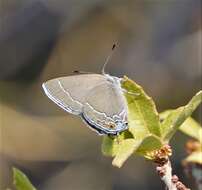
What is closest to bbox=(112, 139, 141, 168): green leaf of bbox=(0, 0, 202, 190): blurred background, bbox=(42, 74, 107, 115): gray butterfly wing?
bbox=(42, 74, 107, 115): gray butterfly wing

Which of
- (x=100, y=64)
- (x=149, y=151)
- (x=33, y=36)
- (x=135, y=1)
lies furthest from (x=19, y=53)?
(x=149, y=151)

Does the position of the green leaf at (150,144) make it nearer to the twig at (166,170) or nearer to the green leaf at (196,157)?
the twig at (166,170)

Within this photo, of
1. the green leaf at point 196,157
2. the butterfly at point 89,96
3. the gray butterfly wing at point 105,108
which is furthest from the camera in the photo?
the green leaf at point 196,157

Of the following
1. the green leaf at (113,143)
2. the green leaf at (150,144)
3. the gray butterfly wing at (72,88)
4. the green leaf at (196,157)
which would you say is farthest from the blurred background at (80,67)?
the green leaf at (150,144)

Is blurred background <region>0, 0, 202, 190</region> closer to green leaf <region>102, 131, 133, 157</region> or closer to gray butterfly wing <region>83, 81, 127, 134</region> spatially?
gray butterfly wing <region>83, 81, 127, 134</region>

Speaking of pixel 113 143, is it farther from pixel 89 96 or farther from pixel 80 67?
pixel 80 67

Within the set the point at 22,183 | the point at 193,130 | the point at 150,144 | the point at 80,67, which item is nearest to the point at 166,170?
the point at 150,144

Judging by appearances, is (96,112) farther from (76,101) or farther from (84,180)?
(84,180)
